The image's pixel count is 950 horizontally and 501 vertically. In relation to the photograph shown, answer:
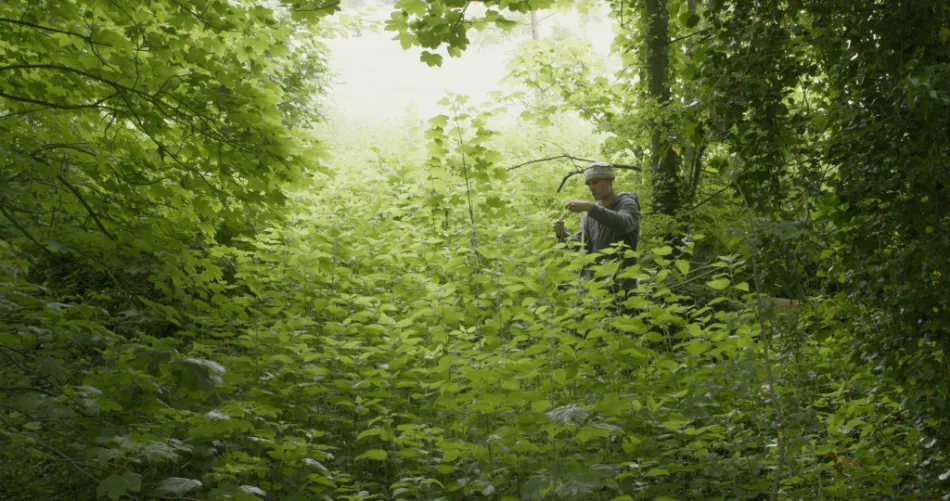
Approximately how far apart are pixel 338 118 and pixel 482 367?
21180 millimetres

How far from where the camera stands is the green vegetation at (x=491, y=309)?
301cm

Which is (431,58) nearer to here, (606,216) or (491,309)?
(491,309)

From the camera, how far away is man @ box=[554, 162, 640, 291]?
599 centimetres

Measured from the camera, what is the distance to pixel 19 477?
4363mm

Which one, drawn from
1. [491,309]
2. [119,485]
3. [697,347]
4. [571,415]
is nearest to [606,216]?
[491,309]

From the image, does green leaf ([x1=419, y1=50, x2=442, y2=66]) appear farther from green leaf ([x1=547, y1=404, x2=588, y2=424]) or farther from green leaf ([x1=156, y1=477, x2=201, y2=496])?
green leaf ([x1=156, y1=477, x2=201, y2=496])

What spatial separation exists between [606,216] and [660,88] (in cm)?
253

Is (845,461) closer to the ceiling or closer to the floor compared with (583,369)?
closer to the floor

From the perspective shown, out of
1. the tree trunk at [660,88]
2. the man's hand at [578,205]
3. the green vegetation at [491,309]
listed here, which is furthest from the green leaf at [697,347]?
the tree trunk at [660,88]

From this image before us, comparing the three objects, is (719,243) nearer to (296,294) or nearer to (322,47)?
(296,294)

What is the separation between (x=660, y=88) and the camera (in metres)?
7.86

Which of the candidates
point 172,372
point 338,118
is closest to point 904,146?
point 172,372

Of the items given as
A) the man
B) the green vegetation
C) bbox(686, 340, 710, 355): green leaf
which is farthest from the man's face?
bbox(686, 340, 710, 355): green leaf

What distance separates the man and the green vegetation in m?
0.61
